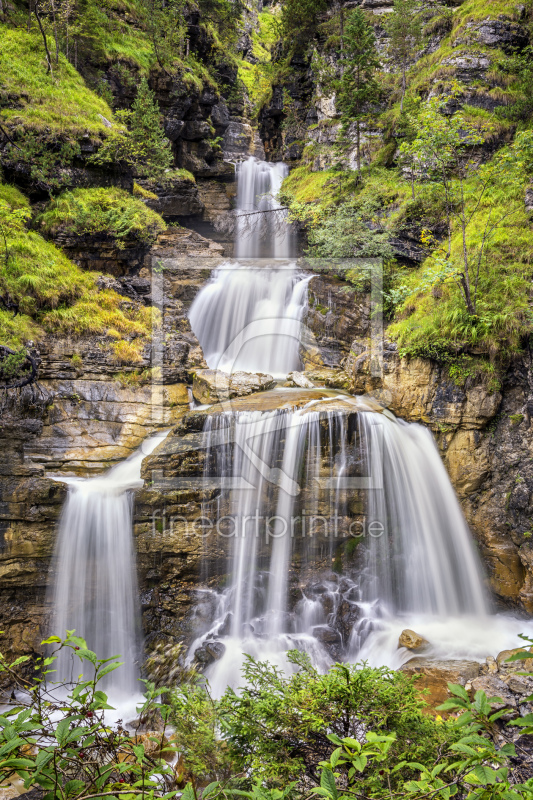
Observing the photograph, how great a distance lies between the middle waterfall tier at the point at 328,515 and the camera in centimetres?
859

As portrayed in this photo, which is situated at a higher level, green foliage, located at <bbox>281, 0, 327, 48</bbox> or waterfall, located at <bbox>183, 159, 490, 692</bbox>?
green foliage, located at <bbox>281, 0, 327, 48</bbox>

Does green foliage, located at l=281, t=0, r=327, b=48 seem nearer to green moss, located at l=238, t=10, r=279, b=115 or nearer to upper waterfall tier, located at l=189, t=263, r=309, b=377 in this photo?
green moss, located at l=238, t=10, r=279, b=115

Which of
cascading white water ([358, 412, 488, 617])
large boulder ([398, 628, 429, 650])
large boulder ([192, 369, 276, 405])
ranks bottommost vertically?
large boulder ([398, 628, 429, 650])

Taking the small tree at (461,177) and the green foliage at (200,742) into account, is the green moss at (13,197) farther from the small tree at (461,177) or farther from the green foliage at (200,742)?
the green foliage at (200,742)

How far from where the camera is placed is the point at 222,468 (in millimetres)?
8742

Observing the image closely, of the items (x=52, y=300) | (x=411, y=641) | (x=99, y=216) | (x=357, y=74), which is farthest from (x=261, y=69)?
(x=411, y=641)

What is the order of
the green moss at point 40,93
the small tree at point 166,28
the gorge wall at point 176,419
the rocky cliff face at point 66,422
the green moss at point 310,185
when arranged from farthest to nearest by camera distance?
the small tree at point 166,28
the green moss at point 310,185
the green moss at point 40,93
the gorge wall at point 176,419
the rocky cliff face at point 66,422

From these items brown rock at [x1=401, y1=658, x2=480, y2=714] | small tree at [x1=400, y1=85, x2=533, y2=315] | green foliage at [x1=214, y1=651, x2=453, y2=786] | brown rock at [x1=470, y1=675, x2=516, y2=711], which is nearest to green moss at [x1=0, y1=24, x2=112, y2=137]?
small tree at [x1=400, y1=85, x2=533, y2=315]

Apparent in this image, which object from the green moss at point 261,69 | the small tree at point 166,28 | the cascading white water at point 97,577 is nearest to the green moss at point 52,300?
the cascading white water at point 97,577

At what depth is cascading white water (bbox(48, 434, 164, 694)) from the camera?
794 centimetres

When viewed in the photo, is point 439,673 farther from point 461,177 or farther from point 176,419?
point 461,177

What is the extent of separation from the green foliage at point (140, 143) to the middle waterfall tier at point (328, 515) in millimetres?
9780

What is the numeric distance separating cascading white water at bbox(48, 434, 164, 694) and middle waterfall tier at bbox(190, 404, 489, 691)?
171cm

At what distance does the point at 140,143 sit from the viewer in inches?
535
